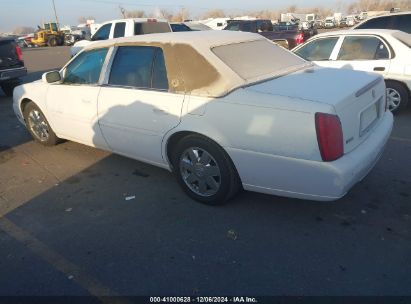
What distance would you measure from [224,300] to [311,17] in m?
74.7

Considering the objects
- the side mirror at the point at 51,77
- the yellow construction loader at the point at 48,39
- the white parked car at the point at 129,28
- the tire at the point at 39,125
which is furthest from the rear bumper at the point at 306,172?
the yellow construction loader at the point at 48,39

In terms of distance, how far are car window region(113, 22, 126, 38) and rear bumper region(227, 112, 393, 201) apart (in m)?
9.80

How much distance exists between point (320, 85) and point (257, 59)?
859 millimetres

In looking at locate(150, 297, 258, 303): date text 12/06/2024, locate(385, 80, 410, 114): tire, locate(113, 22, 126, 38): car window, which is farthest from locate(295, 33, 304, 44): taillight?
locate(150, 297, 258, 303): date text 12/06/2024

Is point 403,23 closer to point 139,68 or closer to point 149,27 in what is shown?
point 139,68

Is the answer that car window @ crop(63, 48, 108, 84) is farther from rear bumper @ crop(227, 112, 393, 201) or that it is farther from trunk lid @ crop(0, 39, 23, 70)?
trunk lid @ crop(0, 39, 23, 70)

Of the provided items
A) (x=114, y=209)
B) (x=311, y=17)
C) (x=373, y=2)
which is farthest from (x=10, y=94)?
(x=373, y=2)

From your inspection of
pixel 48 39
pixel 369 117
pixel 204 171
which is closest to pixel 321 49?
pixel 369 117

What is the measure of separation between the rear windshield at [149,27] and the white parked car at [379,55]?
22.4ft

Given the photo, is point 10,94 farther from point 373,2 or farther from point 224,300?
point 373,2

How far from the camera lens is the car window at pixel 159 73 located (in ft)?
12.2

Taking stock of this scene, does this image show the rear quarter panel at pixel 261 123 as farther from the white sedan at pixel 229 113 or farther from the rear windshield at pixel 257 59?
the rear windshield at pixel 257 59

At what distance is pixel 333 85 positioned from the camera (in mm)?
3277

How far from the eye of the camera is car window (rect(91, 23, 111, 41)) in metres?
12.3
